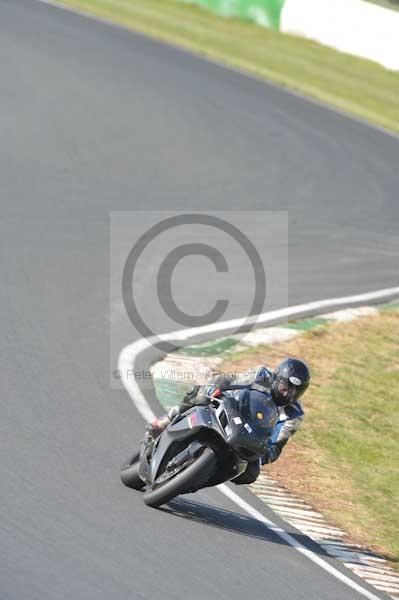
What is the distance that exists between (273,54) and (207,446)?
2020cm

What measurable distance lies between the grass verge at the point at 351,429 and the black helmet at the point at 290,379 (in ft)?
5.74

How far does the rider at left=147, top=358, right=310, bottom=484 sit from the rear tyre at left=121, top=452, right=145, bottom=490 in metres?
0.38

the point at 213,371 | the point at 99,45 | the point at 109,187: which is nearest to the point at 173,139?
the point at 109,187

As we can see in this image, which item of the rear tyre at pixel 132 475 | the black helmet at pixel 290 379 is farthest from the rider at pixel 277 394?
the rear tyre at pixel 132 475

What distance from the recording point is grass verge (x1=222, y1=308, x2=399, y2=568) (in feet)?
32.8

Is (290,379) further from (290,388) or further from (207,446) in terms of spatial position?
(207,446)

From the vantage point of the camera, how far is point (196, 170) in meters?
18.4

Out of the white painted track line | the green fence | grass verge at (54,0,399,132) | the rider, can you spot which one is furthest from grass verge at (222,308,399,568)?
the green fence

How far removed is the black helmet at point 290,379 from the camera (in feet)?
27.3

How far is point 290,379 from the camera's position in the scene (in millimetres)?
8312

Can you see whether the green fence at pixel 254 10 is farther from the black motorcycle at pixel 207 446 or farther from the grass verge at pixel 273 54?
the black motorcycle at pixel 207 446

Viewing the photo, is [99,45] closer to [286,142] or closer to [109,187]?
[286,142]

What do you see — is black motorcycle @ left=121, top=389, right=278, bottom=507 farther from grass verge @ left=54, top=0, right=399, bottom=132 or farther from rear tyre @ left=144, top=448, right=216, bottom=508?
grass verge @ left=54, top=0, right=399, bottom=132

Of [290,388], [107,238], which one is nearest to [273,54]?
[107,238]
